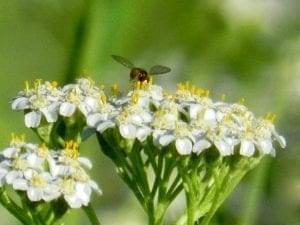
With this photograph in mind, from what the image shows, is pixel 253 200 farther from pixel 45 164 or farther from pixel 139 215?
pixel 45 164

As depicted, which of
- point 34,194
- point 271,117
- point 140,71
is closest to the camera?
point 34,194

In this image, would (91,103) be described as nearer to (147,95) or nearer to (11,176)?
(147,95)

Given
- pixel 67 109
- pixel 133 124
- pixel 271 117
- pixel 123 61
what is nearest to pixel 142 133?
pixel 133 124

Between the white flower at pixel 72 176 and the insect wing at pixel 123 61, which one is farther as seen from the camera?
the insect wing at pixel 123 61

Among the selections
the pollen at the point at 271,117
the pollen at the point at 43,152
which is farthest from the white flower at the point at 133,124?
the pollen at the point at 271,117

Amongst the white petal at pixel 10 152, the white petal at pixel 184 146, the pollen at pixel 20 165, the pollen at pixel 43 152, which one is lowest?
the pollen at pixel 20 165

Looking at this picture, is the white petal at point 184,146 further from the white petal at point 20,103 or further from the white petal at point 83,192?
the white petal at point 20,103
